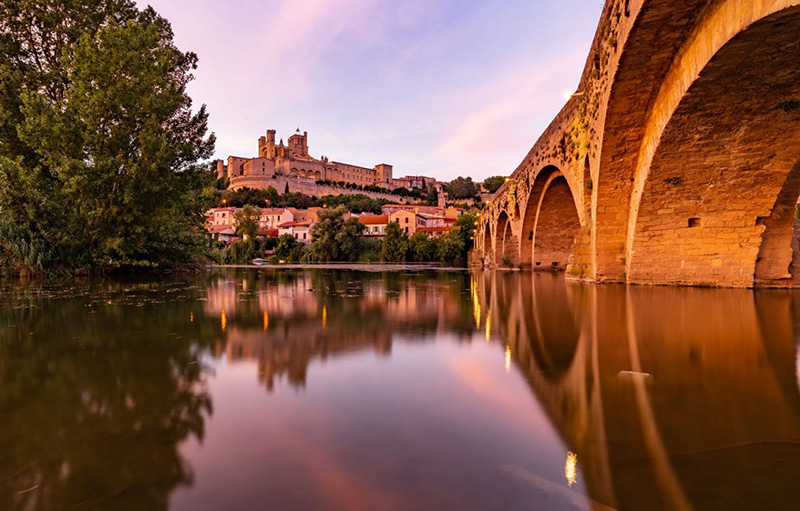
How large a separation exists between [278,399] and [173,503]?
1052 mm

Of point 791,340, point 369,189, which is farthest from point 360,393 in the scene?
point 369,189

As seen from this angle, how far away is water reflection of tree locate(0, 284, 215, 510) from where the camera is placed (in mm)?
1440

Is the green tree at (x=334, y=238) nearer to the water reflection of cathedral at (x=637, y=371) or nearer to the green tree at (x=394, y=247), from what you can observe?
the green tree at (x=394, y=247)

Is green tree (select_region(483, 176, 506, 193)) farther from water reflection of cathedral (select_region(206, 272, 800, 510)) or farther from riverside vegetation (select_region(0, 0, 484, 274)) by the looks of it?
water reflection of cathedral (select_region(206, 272, 800, 510))

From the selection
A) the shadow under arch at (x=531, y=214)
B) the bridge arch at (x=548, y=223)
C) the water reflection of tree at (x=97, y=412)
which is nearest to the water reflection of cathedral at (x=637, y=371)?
the water reflection of tree at (x=97, y=412)

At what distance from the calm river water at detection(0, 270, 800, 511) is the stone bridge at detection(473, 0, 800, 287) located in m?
4.14

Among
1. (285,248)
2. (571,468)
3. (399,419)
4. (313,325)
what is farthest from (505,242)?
(285,248)

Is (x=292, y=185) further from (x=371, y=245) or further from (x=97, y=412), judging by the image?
(x=97, y=412)

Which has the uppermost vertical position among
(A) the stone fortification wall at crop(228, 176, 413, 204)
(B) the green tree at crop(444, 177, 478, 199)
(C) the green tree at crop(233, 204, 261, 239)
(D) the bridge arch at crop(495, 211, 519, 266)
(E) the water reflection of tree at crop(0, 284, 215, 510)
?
(B) the green tree at crop(444, 177, 478, 199)

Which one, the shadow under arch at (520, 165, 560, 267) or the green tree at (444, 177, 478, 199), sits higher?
the green tree at (444, 177, 478, 199)

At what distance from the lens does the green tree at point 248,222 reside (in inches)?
2837

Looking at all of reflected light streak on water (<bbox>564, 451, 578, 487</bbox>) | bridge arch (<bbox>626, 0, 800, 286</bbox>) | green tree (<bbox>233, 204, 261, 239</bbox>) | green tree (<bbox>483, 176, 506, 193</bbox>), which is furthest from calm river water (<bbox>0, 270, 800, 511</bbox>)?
green tree (<bbox>483, 176, 506, 193</bbox>)

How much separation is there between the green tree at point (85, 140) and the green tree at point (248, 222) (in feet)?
181

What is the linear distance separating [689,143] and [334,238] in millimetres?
44359
